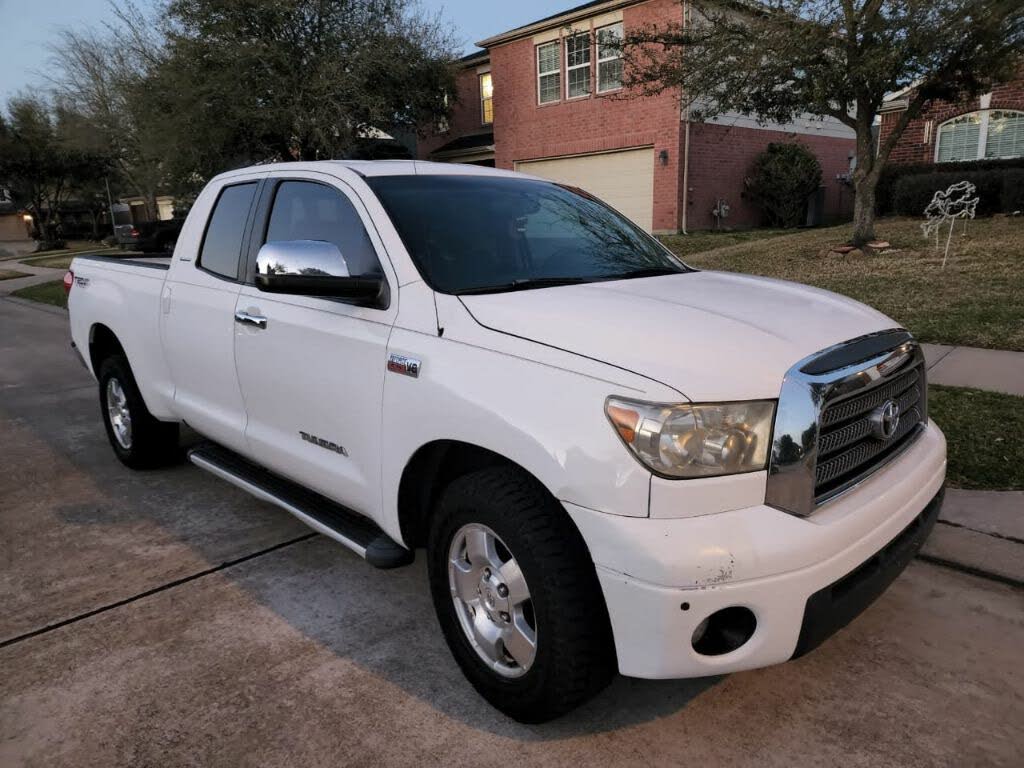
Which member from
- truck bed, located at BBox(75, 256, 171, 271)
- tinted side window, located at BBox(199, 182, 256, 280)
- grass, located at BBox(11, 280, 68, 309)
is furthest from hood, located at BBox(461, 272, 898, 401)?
grass, located at BBox(11, 280, 68, 309)

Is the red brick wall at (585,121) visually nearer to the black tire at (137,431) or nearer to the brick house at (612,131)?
the brick house at (612,131)

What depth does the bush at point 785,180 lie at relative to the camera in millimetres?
21188

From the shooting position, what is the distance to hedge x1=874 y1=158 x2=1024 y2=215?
1700 centimetres

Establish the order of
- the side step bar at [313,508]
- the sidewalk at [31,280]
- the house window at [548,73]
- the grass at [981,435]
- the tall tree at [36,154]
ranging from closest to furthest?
the side step bar at [313,508], the grass at [981,435], the sidewalk at [31,280], the house window at [548,73], the tall tree at [36,154]

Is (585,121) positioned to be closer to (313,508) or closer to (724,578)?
(313,508)

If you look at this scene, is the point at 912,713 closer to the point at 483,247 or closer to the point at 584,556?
the point at 584,556

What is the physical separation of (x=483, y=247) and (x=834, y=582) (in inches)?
70.4

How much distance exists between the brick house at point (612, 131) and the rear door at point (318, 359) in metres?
16.2

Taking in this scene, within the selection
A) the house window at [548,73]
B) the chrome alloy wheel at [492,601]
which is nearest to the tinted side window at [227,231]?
the chrome alloy wheel at [492,601]

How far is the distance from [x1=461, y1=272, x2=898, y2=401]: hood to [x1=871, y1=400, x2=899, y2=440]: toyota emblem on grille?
0.82ft

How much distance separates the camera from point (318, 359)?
3.08 metres

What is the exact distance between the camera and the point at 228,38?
2008cm

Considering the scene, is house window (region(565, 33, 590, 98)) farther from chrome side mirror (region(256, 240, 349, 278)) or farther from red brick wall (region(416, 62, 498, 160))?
chrome side mirror (region(256, 240, 349, 278))

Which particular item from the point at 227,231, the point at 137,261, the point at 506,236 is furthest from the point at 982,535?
the point at 137,261
